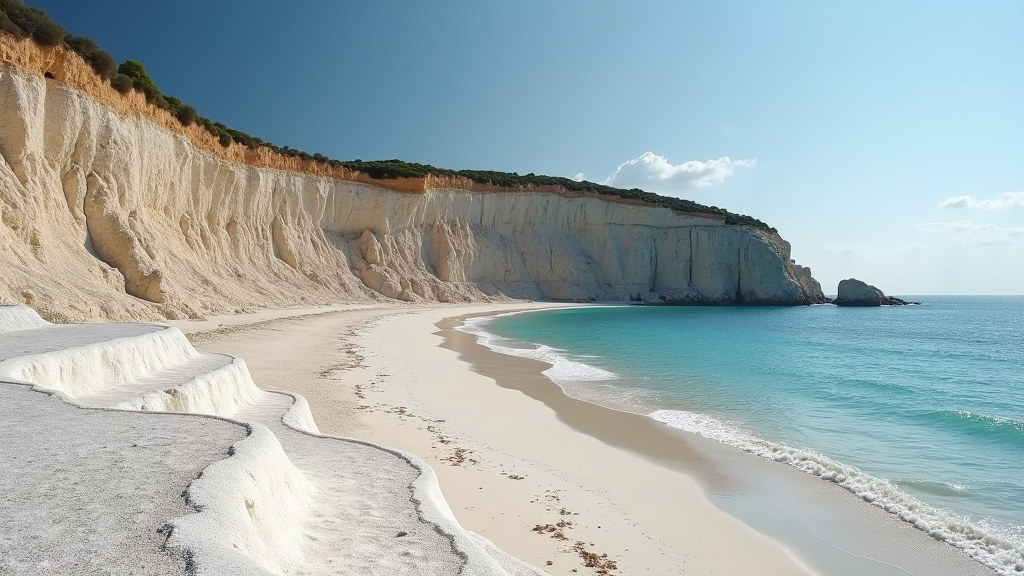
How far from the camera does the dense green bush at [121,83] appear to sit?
23547 millimetres

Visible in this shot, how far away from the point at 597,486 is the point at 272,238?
36.6 m

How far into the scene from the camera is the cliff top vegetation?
765 inches

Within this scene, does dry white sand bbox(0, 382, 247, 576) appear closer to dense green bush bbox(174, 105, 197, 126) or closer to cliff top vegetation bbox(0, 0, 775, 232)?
cliff top vegetation bbox(0, 0, 775, 232)

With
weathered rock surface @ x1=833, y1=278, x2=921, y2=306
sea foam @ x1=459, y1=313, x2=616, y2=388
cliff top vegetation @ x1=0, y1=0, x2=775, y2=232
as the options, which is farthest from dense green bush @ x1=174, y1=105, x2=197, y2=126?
weathered rock surface @ x1=833, y1=278, x2=921, y2=306

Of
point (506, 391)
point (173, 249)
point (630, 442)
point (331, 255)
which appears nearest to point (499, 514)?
point (630, 442)

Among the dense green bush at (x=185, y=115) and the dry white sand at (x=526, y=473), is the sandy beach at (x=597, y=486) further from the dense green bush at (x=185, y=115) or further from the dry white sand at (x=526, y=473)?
the dense green bush at (x=185, y=115)

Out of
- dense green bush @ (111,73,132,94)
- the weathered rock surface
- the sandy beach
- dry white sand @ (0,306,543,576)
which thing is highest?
dense green bush @ (111,73,132,94)

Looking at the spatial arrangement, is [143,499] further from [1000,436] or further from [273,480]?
[1000,436]

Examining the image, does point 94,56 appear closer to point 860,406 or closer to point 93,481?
point 93,481

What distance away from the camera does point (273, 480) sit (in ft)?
13.0

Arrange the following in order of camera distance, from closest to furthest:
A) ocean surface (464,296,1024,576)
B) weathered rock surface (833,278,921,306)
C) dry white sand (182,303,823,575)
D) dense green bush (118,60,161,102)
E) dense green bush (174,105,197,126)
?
dry white sand (182,303,823,575) < ocean surface (464,296,1024,576) < dense green bush (118,60,161,102) < dense green bush (174,105,197,126) < weathered rock surface (833,278,921,306)

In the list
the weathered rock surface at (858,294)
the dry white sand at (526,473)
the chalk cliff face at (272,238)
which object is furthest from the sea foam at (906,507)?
the weathered rock surface at (858,294)

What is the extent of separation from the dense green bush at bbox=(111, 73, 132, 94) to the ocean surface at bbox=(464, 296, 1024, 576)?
59.7 ft

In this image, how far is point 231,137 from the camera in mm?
34719
